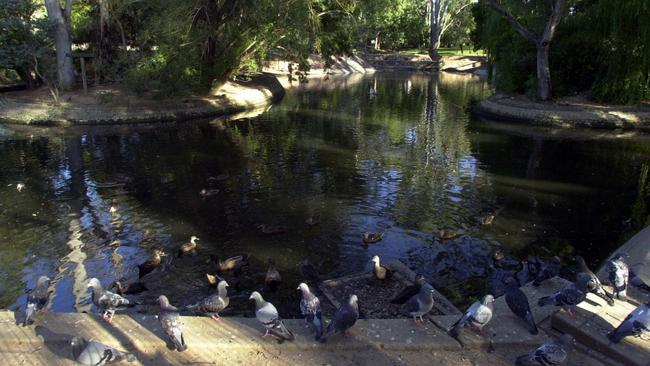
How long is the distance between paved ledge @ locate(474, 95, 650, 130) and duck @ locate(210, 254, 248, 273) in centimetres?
2739

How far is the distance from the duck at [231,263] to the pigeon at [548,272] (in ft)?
22.3

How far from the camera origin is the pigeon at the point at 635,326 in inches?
308

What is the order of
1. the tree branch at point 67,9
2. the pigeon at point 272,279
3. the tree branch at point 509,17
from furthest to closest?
the tree branch at point 67,9, the tree branch at point 509,17, the pigeon at point 272,279

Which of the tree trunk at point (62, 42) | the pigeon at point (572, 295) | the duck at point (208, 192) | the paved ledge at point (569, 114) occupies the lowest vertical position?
the duck at point (208, 192)

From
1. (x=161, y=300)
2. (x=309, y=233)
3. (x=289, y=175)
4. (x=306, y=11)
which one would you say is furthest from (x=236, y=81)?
(x=161, y=300)

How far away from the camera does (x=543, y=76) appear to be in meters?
37.7

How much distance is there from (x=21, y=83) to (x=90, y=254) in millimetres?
40759

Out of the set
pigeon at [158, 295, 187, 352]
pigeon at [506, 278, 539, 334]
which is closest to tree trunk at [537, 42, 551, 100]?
pigeon at [506, 278, 539, 334]

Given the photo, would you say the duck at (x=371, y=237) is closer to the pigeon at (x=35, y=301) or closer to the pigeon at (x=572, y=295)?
the pigeon at (x=572, y=295)

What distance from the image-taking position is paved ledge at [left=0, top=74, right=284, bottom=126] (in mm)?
34188

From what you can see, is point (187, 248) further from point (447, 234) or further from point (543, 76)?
point (543, 76)

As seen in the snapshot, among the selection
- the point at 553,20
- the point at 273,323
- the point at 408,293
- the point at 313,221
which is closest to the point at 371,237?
the point at 313,221

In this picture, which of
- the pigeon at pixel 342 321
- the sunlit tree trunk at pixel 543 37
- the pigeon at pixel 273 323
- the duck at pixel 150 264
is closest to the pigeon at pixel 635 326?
the pigeon at pixel 342 321

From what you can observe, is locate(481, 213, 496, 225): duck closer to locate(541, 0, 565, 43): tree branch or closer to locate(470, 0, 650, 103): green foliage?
locate(470, 0, 650, 103): green foliage
